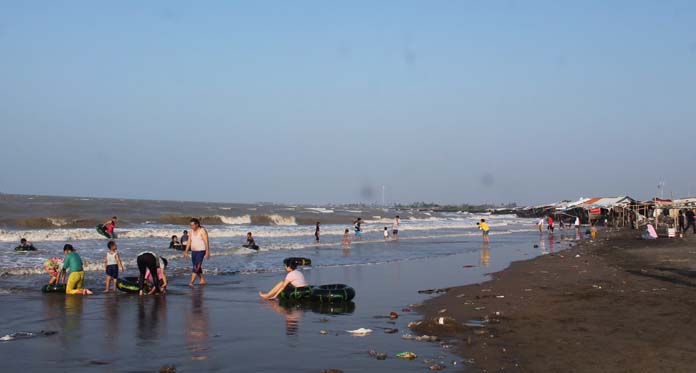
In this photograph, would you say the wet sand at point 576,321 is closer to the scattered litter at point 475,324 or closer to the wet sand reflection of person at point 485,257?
the scattered litter at point 475,324

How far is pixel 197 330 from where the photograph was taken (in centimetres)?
1022

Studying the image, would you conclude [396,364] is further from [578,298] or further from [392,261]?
[392,261]

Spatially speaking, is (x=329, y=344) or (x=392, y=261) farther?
(x=392, y=261)

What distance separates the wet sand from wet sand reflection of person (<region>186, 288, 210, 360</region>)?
10.3 ft

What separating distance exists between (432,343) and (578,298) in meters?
4.85

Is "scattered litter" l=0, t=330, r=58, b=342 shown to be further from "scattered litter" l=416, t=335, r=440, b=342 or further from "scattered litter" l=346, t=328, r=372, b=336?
"scattered litter" l=416, t=335, r=440, b=342

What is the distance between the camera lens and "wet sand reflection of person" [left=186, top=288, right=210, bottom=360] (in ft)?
28.2

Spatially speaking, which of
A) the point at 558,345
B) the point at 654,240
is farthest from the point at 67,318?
the point at 654,240

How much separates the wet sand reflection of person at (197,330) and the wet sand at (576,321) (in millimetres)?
3144

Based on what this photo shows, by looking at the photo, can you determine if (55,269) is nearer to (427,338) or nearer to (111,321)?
(111,321)

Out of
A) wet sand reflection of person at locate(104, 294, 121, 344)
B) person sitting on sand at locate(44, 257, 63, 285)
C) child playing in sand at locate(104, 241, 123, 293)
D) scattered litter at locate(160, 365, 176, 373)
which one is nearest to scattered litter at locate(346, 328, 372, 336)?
scattered litter at locate(160, 365, 176, 373)

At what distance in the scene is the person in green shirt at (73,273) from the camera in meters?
14.7

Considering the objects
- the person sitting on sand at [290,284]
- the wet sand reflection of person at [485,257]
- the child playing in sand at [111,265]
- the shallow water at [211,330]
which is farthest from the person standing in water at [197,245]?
the wet sand reflection of person at [485,257]

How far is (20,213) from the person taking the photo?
61.5 meters
